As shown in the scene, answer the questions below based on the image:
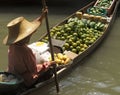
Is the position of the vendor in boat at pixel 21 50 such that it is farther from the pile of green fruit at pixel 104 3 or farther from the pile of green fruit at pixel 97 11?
the pile of green fruit at pixel 104 3

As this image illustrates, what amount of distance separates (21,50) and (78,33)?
8.32 feet

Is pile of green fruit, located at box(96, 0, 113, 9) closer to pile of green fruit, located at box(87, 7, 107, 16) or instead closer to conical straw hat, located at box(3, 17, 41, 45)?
pile of green fruit, located at box(87, 7, 107, 16)

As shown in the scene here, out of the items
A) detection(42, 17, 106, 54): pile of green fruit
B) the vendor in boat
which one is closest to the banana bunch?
detection(42, 17, 106, 54): pile of green fruit

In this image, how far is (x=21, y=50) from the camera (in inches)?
201

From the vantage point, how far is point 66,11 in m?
10.2

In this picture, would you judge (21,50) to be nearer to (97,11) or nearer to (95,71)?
(95,71)

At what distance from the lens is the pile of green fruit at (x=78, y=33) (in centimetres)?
703

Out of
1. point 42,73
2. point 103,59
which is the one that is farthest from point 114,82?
point 42,73

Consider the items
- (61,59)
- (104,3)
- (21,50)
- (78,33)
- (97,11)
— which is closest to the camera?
(21,50)

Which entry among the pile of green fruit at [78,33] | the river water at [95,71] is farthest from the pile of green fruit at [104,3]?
the pile of green fruit at [78,33]

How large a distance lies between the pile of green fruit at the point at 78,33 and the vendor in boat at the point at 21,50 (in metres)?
1.73

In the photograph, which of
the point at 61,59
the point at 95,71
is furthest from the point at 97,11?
the point at 61,59

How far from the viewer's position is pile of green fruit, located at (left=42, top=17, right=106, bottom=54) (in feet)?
23.1

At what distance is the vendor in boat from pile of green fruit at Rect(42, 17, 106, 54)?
1735 millimetres
